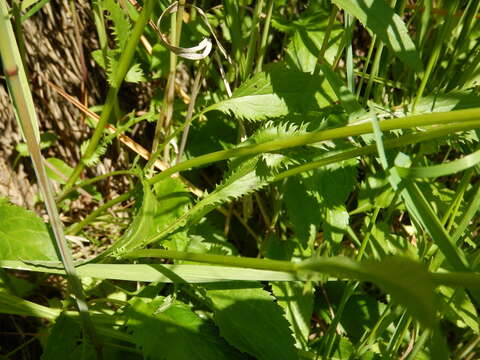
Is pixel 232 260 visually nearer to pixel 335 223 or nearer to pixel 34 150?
pixel 34 150

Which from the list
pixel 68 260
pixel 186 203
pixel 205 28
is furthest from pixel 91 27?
pixel 68 260

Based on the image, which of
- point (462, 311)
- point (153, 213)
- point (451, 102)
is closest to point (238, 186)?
point (153, 213)

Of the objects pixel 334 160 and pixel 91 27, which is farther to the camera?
pixel 91 27

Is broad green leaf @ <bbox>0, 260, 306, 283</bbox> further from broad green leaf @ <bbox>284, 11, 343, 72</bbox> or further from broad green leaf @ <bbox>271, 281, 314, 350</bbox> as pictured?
broad green leaf @ <bbox>284, 11, 343, 72</bbox>

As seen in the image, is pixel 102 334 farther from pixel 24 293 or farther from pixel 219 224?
pixel 219 224

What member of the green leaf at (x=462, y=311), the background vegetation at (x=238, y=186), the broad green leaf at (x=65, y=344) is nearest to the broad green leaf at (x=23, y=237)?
the background vegetation at (x=238, y=186)
